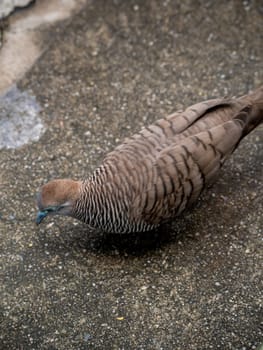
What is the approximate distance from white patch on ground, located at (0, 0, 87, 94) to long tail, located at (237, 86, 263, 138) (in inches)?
79.4

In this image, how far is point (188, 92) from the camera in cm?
545

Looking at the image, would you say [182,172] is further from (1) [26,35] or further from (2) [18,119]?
(1) [26,35]

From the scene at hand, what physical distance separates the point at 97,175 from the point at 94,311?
819 millimetres

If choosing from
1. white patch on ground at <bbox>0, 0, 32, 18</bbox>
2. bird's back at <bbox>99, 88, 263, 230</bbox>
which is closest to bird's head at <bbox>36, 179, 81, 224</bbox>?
A: bird's back at <bbox>99, 88, 263, 230</bbox>

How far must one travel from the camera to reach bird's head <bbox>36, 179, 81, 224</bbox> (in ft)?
13.4


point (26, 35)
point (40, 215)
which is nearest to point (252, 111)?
point (40, 215)

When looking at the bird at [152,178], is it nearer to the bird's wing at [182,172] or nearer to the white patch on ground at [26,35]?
the bird's wing at [182,172]

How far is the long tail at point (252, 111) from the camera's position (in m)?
4.39

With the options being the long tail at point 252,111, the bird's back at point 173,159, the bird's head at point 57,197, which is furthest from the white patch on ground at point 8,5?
the long tail at point 252,111

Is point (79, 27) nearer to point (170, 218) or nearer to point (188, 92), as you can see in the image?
point (188, 92)

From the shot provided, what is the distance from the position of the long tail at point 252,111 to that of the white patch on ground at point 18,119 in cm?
161

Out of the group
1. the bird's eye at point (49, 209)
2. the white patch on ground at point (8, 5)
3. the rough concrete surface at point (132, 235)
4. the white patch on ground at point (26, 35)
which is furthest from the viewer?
the white patch on ground at point (8, 5)

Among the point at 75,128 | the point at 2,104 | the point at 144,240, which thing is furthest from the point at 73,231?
the point at 2,104

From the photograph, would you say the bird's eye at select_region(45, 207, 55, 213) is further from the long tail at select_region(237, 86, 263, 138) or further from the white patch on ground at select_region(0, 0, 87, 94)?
the white patch on ground at select_region(0, 0, 87, 94)
